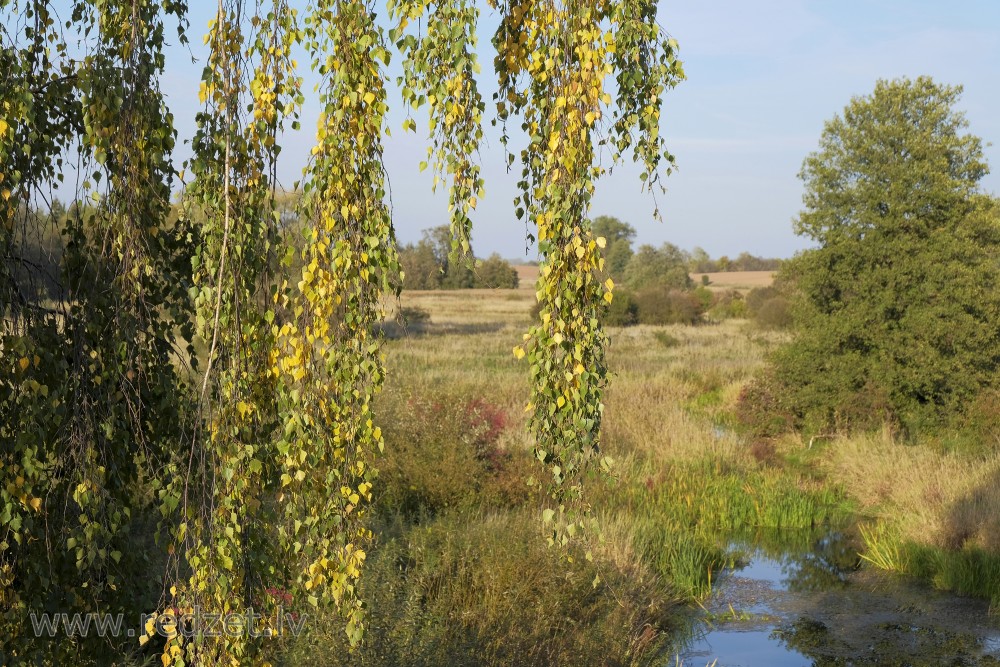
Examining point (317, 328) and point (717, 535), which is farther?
point (717, 535)

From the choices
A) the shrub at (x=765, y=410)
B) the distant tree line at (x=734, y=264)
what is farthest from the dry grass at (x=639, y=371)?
the distant tree line at (x=734, y=264)

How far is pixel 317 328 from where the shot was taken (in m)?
3.06

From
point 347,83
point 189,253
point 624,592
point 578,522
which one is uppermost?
point 347,83

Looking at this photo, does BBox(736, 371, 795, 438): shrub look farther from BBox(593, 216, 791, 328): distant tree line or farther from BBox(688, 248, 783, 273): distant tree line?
BBox(688, 248, 783, 273): distant tree line

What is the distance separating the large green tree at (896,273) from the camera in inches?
571

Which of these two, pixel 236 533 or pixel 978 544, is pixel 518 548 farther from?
pixel 978 544

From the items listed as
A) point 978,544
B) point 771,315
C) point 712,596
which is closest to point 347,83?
point 712,596

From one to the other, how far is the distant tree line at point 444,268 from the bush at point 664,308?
19.5ft

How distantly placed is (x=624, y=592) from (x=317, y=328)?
17.6ft

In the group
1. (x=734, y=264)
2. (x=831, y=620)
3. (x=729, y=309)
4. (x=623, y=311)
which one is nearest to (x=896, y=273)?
(x=831, y=620)

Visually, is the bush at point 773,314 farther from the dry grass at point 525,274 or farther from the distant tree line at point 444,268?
the dry grass at point 525,274

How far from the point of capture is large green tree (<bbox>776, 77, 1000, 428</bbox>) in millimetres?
14516

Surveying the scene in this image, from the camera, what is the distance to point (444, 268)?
3.31 meters

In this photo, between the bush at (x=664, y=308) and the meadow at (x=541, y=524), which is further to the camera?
the bush at (x=664, y=308)
